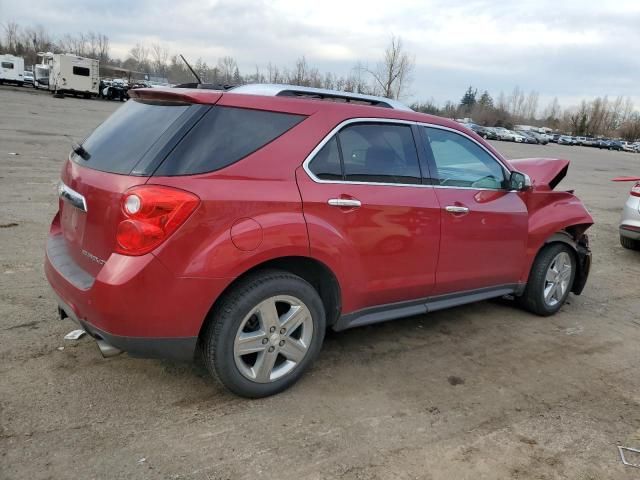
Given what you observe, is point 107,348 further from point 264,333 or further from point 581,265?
point 581,265

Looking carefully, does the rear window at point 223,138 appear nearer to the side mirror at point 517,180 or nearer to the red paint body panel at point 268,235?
the red paint body panel at point 268,235

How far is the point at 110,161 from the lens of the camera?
303 centimetres

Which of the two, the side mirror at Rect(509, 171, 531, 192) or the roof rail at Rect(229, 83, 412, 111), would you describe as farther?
the side mirror at Rect(509, 171, 531, 192)

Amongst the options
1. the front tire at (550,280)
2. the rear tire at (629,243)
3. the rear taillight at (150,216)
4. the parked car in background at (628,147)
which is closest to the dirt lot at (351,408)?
the front tire at (550,280)

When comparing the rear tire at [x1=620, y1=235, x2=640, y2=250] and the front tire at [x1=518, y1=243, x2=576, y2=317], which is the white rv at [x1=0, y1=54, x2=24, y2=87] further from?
the front tire at [x1=518, y1=243, x2=576, y2=317]

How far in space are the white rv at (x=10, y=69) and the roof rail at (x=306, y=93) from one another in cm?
5430

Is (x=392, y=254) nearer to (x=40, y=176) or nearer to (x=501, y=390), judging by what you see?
(x=501, y=390)

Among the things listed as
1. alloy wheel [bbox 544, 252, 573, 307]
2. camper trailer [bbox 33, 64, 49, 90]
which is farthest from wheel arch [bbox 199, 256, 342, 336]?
camper trailer [bbox 33, 64, 49, 90]

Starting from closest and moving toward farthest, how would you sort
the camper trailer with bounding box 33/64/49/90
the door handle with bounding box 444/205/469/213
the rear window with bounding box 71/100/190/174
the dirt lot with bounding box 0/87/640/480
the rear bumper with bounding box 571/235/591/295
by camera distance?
the dirt lot with bounding box 0/87/640/480 < the rear window with bounding box 71/100/190/174 < the door handle with bounding box 444/205/469/213 < the rear bumper with bounding box 571/235/591/295 < the camper trailer with bounding box 33/64/49/90

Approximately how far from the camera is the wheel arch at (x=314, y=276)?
10.0 ft

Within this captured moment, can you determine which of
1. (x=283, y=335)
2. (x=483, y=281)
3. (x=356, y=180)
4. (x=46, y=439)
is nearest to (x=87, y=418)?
(x=46, y=439)

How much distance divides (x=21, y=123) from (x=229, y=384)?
1868 cm

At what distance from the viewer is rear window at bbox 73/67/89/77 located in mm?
41562

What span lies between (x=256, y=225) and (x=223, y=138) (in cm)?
52
